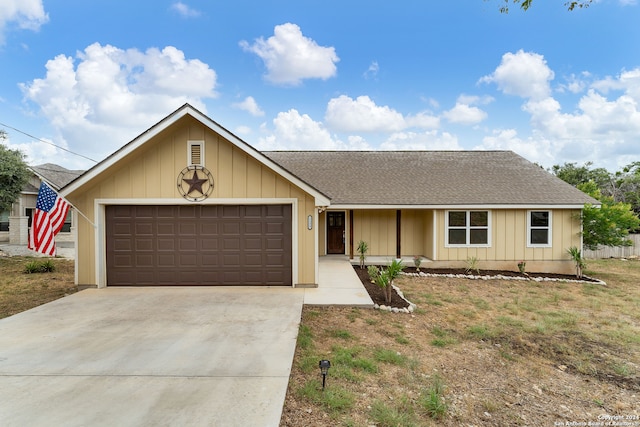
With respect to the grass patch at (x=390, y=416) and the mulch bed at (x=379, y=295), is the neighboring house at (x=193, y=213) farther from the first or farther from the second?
the grass patch at (x=390, y=416)

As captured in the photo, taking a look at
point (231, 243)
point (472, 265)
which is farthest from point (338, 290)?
point (472, 265)

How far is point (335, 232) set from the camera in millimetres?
13359

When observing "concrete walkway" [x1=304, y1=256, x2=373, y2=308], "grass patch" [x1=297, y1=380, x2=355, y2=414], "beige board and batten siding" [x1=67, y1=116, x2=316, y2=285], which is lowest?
"concrete walkway" [x1=304, y1=256, x2=373, y2=308]

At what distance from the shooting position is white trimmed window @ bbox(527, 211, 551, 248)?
452 inches

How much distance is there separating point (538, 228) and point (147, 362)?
13.1m

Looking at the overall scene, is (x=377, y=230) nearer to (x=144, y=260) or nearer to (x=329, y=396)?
(x=144, y=260)

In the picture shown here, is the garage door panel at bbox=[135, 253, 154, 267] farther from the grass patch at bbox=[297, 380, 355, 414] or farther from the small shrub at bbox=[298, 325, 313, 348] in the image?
the grass patch at bbox=[297, 380, 355, 414]

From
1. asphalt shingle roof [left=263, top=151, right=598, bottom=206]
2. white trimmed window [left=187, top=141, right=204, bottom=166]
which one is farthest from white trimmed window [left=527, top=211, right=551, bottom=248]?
white trimmed window [left=187, top=141, right=204, bottom=166]

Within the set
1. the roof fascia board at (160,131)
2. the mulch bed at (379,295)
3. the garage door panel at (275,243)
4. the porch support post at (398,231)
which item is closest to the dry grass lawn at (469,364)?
the mulch bed at (379,295)

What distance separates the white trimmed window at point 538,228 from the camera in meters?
11.5

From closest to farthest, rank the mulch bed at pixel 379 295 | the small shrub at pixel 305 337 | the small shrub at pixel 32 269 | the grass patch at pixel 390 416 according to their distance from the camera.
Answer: the grass patch at pixel 390 416, the small shrub at pixel 305 337, the mulch bed at pixel 379 295, the small shrub at pixel 32 269

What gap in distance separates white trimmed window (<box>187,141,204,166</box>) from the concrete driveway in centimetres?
351

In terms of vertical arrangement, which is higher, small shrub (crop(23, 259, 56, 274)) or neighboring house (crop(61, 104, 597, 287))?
neighboring house (crop(61, 104, 597, 287))

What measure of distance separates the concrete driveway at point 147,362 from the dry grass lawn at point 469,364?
1.53 feet
